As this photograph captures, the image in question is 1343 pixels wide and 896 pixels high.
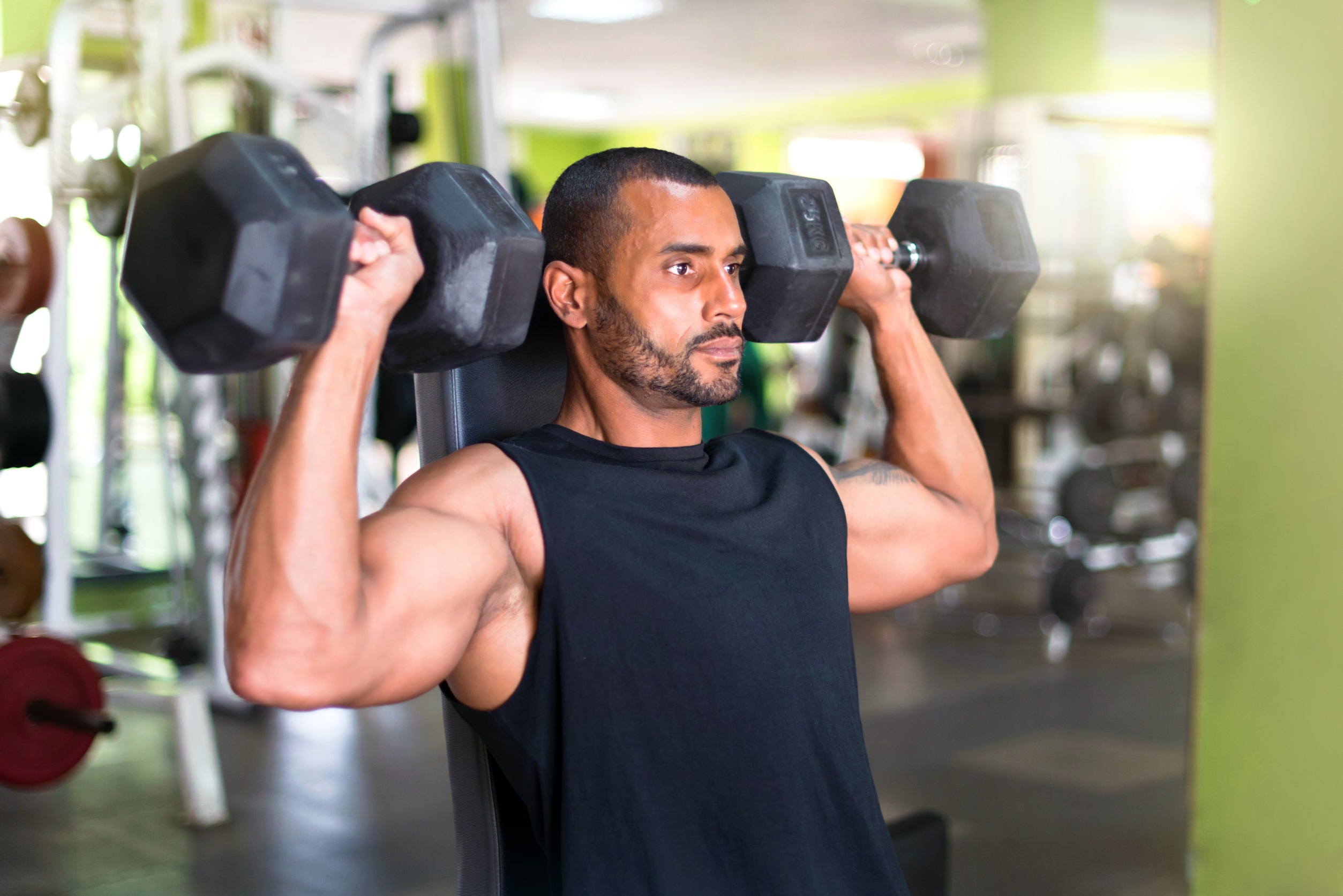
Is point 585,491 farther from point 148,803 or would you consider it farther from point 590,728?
point 148,803

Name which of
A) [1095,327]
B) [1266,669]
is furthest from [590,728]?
[1095,327]

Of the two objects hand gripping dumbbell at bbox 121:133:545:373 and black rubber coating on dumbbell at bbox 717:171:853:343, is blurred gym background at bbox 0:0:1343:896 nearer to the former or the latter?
black rubber coating on dumbbell at bbox 717:171:853:343

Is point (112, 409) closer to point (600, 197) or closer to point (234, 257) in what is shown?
point (600, 197)

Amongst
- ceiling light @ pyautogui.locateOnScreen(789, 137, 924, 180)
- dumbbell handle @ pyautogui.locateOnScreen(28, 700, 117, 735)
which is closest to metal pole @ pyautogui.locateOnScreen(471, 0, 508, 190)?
dumbbell handle @ pyautogui.locateOnScreen(28, 700, 117, 735)

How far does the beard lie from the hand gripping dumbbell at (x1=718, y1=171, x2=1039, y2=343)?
118 mm

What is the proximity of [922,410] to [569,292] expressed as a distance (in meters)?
0.43

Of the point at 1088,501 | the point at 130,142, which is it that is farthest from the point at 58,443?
the point at 1088,501

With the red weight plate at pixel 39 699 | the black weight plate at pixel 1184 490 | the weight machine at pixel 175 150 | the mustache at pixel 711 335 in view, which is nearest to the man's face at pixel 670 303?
the mustache at pixel 711 335

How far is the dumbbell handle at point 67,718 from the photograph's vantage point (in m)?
2.10

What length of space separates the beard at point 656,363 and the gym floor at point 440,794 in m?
1.35

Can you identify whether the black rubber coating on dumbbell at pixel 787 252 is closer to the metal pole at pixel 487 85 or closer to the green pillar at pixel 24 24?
the metal pole at pixel 487 85

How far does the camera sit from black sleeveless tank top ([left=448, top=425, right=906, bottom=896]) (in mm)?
1019

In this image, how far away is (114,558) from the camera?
4523mm

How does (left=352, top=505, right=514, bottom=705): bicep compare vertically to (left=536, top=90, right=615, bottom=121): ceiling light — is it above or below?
below
